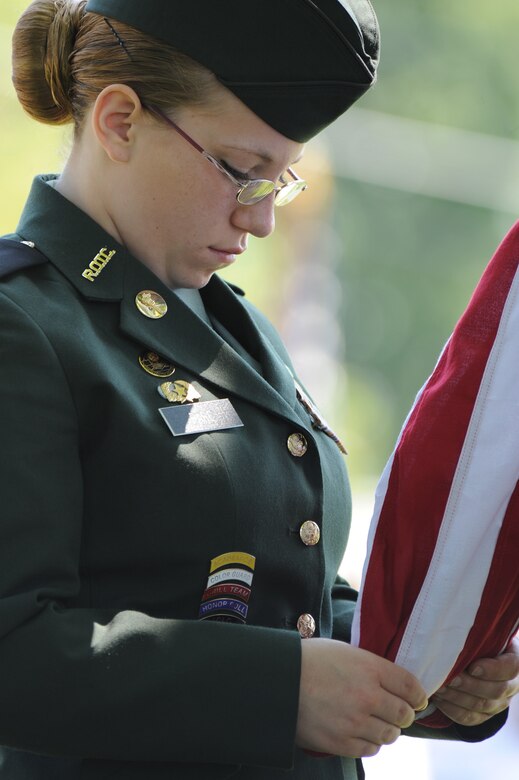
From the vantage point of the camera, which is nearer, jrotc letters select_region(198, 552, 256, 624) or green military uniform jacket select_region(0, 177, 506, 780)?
green military uniform jacket select_region(0, 177, 506, 780)

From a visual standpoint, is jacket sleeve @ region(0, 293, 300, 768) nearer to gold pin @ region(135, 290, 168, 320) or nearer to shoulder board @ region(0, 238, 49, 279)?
shoulder board @ region(0, 238, 49, 279)

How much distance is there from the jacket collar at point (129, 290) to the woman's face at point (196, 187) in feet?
0.15

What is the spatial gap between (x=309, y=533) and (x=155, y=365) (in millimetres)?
307

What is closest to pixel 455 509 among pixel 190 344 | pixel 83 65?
pixel 190 344

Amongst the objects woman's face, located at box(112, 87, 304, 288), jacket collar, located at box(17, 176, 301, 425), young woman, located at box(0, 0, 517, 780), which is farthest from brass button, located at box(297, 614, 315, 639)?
woman's face, located at box(112, 87, 304, 288)

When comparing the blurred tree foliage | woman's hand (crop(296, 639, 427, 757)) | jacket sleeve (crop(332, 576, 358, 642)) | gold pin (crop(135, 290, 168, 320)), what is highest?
gold pin (crop(135, 290, 168, 320))

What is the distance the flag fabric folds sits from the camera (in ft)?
4.79

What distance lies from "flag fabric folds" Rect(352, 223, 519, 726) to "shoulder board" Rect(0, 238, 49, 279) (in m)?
0.54

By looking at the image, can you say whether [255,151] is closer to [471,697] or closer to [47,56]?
[47,56]

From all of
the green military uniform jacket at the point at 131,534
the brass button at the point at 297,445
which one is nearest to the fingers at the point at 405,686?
the green military uniform jacket at the point at 131,534

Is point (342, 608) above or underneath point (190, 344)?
underneath

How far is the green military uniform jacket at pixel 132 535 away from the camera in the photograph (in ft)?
4.32

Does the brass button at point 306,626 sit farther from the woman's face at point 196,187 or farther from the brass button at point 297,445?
the woman's face at point 196,187

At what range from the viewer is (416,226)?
13039 millimetres
